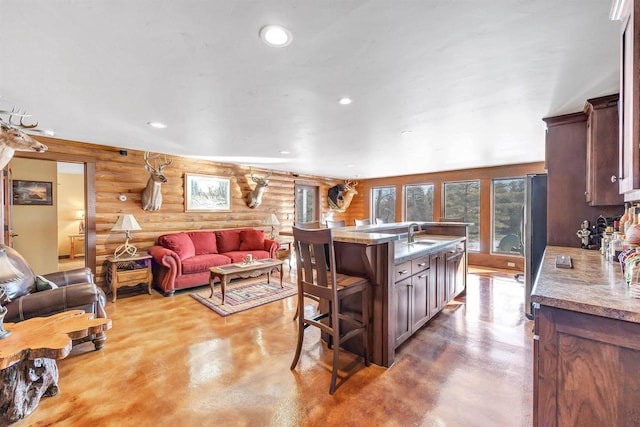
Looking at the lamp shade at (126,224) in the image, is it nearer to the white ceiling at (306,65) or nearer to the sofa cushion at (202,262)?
the sofa cushion at (202,262)

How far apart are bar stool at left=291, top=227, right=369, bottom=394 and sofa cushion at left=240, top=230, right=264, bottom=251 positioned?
11.1 ft

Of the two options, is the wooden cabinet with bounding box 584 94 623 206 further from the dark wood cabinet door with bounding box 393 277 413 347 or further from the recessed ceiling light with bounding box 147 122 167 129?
the recessed ceiling light with bounding box 147 122 167 129

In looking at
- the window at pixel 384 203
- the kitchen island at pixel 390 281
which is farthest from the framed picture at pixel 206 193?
the window at pixel 384 203

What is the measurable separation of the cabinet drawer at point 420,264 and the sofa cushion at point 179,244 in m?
3.81

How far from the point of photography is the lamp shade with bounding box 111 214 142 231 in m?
4.12

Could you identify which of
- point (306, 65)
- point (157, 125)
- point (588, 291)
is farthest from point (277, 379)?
point (157, 125)

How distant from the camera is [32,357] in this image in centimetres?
166

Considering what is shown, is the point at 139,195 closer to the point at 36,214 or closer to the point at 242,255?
the point at 242,255

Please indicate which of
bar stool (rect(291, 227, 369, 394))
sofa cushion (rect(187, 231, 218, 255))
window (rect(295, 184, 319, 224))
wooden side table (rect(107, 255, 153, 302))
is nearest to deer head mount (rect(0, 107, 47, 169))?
wooden side table (rect(107, 255, 153, 302))

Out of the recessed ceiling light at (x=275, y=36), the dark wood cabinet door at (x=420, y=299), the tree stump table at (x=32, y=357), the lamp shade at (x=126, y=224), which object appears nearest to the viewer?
the recessed ceiling light at (x=275, y=36)

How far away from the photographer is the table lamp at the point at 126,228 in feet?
13.6

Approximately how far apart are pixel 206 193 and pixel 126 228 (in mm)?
1659

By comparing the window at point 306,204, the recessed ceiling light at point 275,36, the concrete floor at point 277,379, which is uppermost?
the recessed ceiling light at point 275,36

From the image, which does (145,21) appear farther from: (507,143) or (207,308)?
(507,143)
